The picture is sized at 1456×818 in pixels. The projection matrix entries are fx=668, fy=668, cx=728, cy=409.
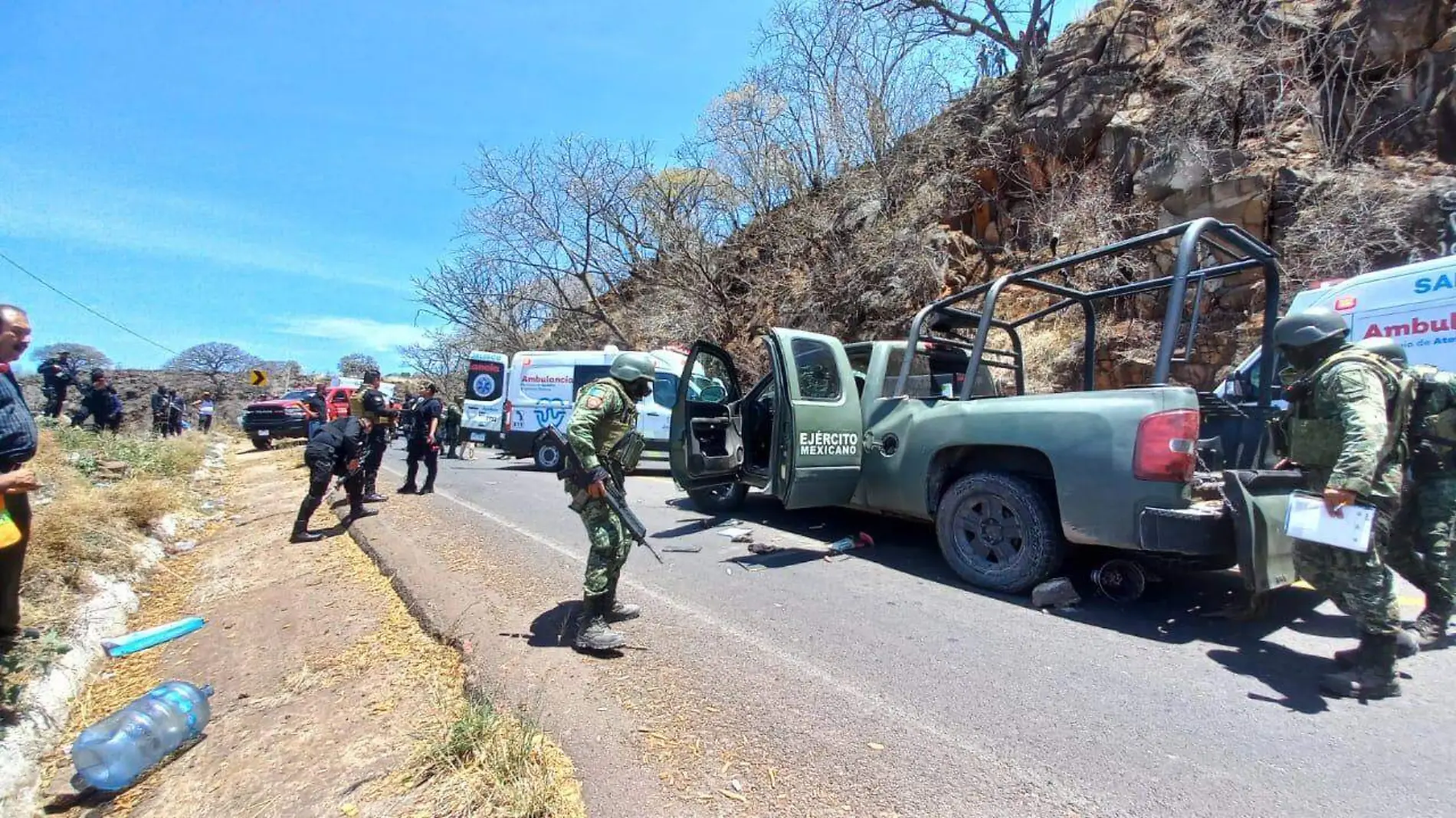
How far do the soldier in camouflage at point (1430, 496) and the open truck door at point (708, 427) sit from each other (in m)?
4.26

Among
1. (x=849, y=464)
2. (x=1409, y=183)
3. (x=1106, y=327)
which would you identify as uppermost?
(x=1409, y=183)

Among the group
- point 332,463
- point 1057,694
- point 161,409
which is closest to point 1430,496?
point 1057,694

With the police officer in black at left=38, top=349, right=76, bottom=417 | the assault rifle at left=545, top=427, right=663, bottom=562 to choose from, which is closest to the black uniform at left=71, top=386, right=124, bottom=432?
the police officer in black at left=38, top=349, right=76, bottom=417

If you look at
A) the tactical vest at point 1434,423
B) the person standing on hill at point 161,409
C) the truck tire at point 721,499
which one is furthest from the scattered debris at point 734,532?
the person standing on hill at point 161,409

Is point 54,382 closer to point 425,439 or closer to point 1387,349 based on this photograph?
point 425,439

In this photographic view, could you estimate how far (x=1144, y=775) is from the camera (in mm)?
2268

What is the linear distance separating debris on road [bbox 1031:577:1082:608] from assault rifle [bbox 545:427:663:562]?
7.45 feet

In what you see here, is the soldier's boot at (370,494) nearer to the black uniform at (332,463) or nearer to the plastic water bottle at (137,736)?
the black uniform at (332,463)

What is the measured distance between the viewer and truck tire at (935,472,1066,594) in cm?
400

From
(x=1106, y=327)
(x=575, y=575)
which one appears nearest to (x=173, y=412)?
(x=575, y=575)

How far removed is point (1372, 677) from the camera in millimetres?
2773

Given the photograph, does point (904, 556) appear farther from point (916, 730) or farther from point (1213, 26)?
point (1213, 26)

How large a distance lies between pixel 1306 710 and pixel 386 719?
3.79 metres

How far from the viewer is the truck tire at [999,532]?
13.1 ft
